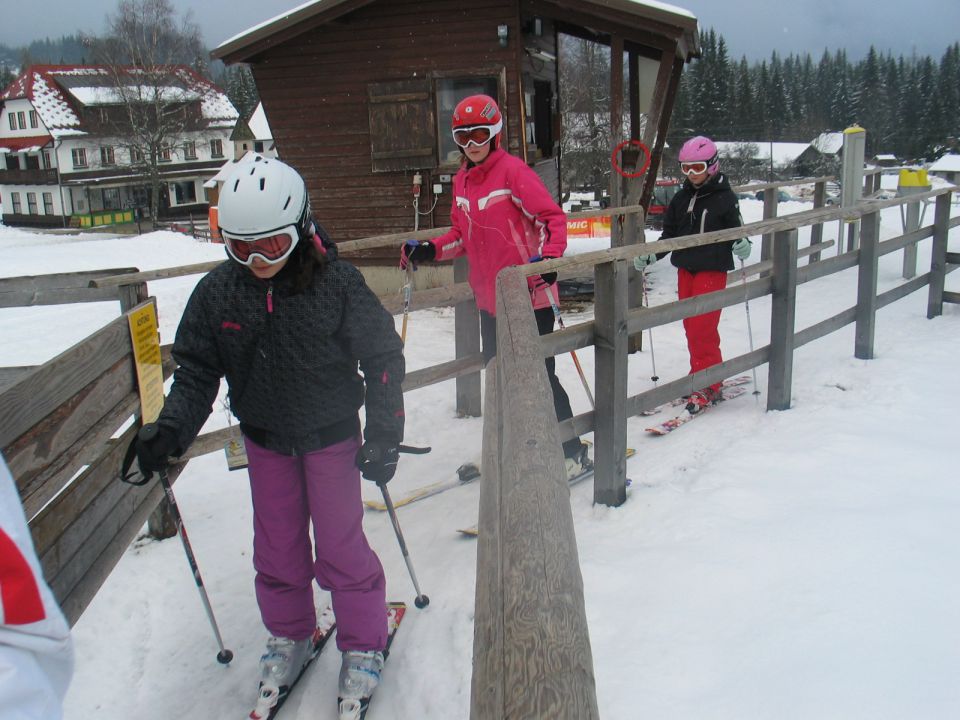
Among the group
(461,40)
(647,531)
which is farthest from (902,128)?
(647,531)

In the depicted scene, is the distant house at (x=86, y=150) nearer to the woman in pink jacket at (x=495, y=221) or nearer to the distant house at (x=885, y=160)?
the woman in pink jacket at (x=495, y=221)

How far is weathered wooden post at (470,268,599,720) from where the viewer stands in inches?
37.5

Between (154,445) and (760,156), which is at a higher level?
(760,156)

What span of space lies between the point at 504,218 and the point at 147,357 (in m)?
1.93

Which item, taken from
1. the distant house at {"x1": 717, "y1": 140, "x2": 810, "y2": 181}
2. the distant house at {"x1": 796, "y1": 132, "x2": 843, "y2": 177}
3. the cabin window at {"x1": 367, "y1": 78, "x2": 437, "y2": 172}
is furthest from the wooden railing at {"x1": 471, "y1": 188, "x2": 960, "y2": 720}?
the distant house at {"x1": 796, "y1": 132, "x2": 843, "y2": 177}

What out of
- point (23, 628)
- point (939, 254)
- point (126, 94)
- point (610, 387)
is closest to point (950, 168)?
point (126, 94)

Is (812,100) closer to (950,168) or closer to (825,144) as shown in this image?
(825,144)

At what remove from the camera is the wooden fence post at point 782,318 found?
5.27m

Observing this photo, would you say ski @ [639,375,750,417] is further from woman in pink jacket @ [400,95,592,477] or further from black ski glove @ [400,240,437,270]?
black ski glove @ [400,240,437,270]

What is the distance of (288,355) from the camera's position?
2.87m

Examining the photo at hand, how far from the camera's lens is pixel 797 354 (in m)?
6.80

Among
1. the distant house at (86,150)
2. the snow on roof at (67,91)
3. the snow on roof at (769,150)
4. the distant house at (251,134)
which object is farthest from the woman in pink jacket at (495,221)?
the snow on roof at (769,150)

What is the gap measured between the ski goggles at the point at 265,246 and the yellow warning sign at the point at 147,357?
1.35 meters

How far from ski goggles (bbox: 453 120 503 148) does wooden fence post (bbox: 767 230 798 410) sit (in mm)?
2014
